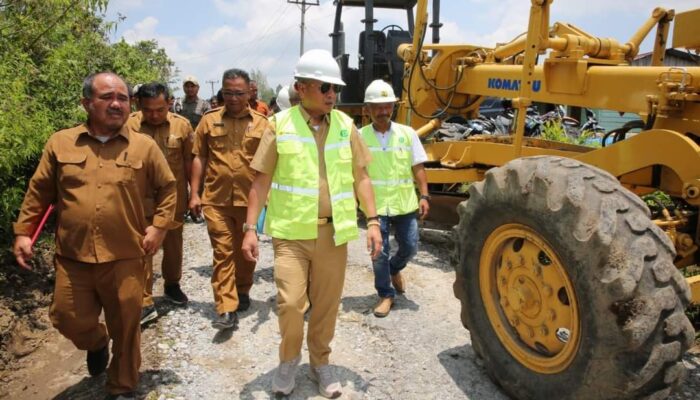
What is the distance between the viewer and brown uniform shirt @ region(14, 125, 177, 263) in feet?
9.70

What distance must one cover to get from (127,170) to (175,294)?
1900mm

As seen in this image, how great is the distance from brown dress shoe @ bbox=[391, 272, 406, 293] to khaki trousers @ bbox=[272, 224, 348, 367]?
5.43 feet

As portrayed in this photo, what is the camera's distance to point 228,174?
437cm

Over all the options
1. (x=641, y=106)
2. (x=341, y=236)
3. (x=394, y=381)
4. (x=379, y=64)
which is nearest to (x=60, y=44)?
(x=379, y=64)

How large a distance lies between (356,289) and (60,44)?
4134mm

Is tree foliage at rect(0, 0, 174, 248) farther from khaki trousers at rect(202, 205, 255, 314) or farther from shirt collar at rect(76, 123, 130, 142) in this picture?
khaki trousers at rect(202, 205, 255, 314)

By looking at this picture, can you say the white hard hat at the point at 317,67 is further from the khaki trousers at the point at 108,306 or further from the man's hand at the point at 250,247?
the khaki trousers at the point at 108,306

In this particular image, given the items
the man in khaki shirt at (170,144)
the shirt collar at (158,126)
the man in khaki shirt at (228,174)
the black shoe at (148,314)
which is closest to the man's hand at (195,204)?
the man in khaki shirt at (228,174)

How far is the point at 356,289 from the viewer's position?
5.10 metres

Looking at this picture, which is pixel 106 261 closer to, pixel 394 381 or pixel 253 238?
pixel 253 238

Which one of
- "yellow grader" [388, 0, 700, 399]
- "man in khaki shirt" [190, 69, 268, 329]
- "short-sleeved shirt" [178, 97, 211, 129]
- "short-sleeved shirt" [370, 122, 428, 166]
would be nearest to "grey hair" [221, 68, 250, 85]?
"man in khaki shirt" [190, 69, 268, 329]

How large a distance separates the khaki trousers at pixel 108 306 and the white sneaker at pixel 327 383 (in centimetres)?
101

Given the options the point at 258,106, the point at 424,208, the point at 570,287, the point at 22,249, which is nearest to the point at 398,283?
the point at 424,208

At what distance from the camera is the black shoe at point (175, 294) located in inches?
185
